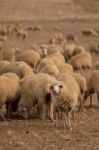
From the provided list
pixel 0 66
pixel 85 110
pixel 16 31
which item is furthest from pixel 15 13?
pixel 85 110

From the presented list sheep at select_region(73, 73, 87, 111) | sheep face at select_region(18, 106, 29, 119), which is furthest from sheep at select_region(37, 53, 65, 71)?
sheep face at select_region(18, 106, 29, 119)

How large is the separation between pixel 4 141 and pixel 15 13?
57.3 m

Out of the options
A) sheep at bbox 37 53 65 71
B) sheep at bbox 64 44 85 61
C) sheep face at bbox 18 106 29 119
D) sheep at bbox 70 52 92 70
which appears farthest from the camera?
sheep at bbox 64 44 85 61

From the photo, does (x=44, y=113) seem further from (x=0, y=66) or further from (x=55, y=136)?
(x=0, y=66)

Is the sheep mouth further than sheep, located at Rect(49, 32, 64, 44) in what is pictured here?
No

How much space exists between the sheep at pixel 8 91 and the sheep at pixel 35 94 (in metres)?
0.19

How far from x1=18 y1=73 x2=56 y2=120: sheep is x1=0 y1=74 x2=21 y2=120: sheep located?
0.19 m

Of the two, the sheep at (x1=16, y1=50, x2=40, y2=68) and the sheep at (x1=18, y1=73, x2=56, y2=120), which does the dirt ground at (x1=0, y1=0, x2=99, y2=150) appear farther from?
the sheep at (x1=16, y1=50, x2=40, y2=68)

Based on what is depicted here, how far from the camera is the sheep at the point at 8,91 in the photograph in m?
11.8

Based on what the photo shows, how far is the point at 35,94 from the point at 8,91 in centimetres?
66

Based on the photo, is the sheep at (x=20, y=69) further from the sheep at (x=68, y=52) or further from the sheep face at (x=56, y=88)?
the sheep at (x=68, y=52)

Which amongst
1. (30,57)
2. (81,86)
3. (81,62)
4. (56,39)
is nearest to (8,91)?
(81,86)

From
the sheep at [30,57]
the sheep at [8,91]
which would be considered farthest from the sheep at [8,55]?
the sheep at [8,91]

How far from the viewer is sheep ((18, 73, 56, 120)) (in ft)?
37.7
